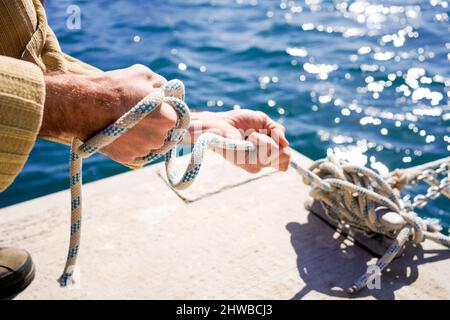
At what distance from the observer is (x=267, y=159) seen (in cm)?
146

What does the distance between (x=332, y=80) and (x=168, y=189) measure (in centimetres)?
266

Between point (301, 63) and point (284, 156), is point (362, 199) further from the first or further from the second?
point (301, 63)

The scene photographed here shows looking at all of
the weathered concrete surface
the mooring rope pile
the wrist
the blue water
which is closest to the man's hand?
the mooring rope pile

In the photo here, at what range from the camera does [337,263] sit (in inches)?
73.8

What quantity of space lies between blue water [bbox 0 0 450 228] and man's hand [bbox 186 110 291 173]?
1.84 m

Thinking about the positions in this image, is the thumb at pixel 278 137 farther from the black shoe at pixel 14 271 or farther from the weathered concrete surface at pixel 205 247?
the black shoe at pixel 14 271

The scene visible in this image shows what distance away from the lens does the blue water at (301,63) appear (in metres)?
3.58

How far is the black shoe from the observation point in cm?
169

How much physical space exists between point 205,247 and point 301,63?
129 inches

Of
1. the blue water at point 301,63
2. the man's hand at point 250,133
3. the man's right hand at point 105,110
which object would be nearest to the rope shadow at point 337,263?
the man's hand at point 250,133

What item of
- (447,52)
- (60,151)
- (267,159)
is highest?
(267,159)

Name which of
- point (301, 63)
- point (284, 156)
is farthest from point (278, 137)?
point (301, 63)
